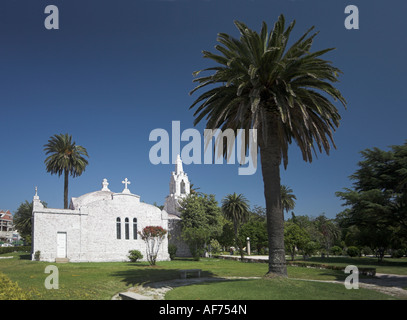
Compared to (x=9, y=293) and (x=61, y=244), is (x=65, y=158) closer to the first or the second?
(x=61, y=244)

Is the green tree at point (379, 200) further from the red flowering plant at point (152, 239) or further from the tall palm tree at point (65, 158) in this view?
the tall palm tree at point (65, 158)

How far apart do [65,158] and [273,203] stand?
4042 cm

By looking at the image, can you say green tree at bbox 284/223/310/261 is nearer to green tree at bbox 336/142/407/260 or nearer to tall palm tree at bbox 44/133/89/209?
green tree at bbox 336/142/407/260

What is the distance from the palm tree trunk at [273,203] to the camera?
1586 cm

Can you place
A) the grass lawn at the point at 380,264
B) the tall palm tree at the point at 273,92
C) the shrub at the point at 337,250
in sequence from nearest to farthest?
the tall palm tree at the point at 273,92
the grass lawn at the point at 380,264
the shrub at the point at 337,250

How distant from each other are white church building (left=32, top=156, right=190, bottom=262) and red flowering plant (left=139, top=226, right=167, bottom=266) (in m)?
0.78

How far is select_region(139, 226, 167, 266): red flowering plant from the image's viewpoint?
3369 cm

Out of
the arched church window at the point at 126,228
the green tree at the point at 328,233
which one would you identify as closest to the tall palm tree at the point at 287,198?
the green tree at the point at 328,233

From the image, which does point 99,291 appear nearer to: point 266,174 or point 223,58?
point 266,174

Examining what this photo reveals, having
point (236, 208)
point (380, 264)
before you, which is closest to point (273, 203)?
point (380, 264)

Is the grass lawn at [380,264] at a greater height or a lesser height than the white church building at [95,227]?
lesser

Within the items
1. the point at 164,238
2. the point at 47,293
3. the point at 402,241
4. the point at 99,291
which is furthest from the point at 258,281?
the point at 402,241

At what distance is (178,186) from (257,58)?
130ft

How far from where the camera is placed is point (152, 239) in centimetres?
3984
